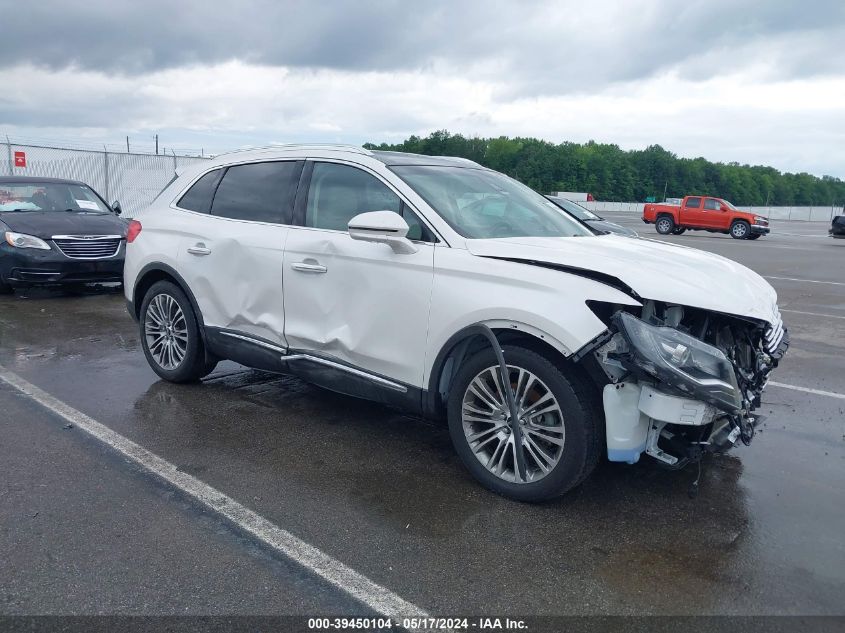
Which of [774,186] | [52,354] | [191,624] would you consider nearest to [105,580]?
[191,624]

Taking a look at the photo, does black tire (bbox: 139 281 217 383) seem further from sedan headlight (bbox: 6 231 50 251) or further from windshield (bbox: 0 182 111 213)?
windshield (bbox: 0 182 111 213)

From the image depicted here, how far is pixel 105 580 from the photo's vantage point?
306 centimetres

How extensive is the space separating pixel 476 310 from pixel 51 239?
315 inches

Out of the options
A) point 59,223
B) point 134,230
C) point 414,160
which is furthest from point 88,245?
point 414,160

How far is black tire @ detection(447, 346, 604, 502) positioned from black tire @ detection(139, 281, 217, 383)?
263 centimetres

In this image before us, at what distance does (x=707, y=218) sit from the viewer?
3095 cm

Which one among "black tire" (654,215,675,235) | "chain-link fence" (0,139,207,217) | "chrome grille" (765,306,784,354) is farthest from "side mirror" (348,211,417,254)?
"black tire" (654,215,675,235)

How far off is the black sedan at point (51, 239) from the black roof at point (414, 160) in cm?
656

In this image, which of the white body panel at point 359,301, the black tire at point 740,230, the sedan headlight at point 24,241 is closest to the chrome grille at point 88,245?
the sedan headlight at point 24,241

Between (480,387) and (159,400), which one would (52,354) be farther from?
(480,387)

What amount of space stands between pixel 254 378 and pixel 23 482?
234 centimetres

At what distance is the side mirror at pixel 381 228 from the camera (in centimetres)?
399

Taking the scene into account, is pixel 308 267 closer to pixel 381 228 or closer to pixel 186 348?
pixel 381 228

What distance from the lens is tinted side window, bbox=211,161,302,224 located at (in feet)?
16.6
